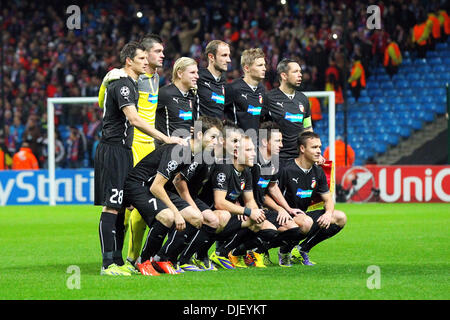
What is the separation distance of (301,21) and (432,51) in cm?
373

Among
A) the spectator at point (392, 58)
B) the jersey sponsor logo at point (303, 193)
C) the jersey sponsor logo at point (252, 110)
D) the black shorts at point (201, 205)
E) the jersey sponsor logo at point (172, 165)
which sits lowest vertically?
the black shorts at point (201, 205)

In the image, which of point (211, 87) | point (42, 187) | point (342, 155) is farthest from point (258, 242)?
point (42, 187)

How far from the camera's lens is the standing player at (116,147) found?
→ 7547 mm

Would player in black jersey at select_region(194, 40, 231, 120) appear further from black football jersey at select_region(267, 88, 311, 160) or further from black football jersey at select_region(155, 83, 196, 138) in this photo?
black football jersey at select_region(267, 88, 311, 160)

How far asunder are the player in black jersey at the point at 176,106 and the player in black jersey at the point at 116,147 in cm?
84

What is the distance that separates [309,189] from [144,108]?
71.4 inches

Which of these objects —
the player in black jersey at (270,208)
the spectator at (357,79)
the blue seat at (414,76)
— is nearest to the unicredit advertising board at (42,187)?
the spectator at (357,79)

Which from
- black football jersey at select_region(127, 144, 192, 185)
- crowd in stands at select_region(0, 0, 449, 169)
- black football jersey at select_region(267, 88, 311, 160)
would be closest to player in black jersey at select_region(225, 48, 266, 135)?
black football jersey at select_region(267, 88, 311, 160)

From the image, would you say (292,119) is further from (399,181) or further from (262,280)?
(399,181)

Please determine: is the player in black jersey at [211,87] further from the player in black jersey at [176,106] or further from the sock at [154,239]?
the sock at [154,239]

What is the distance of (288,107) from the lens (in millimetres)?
9297

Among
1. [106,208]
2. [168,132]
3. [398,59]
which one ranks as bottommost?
[106,208]
